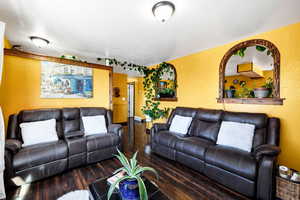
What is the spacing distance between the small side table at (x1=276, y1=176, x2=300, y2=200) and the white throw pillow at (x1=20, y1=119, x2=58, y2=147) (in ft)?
10.9

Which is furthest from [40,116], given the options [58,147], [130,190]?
[130,190]

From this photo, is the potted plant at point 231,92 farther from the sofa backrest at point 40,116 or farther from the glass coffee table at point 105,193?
the sofa backrest at point 40,116

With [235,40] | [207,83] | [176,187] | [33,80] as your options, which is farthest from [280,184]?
[33,80]

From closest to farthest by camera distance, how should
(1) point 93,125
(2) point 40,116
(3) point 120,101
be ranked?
(2) point 40,116, (1) point 93,125, (3) point 120,101

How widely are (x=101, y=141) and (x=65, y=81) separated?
5.47 feet

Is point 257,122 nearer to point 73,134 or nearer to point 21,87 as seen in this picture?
point 73,134

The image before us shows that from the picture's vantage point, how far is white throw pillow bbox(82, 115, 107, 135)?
8.87ft

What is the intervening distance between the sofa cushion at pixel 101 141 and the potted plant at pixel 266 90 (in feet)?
9.26

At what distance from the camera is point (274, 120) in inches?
77.2

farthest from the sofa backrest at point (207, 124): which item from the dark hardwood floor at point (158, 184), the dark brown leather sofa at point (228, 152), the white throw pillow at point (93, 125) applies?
the white throw pillow at point (93, 125)

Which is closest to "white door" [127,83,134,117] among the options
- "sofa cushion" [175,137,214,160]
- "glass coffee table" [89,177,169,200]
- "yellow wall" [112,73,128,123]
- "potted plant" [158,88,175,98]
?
"yellow wall" [112,73,128,123]

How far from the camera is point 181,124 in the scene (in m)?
2.84

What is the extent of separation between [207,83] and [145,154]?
2223mm

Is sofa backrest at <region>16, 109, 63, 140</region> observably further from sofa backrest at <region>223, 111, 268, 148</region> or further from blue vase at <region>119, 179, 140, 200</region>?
sofa backrest at <region>223, 111, 268, 148</region>
